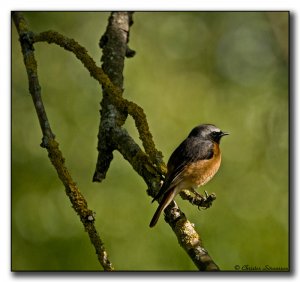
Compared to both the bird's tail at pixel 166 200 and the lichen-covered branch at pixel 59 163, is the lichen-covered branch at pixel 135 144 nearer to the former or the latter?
the bird's tail at pixel 166 200

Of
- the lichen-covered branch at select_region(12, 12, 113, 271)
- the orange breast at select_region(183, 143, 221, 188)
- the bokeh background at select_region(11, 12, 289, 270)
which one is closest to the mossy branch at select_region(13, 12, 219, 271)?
the lichen-covered branch at select_region(12, 12, 113, 271)

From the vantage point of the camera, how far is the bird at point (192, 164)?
349cm

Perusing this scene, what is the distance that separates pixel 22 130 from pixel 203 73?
65.7 inches

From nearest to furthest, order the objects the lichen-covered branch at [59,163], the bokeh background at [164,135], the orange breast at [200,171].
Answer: the lichen-covered branch at [59,163]
the orange breast at [200,171]
the bokeh background at [164,135]

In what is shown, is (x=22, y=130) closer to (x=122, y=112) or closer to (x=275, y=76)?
(x=122, y=112)

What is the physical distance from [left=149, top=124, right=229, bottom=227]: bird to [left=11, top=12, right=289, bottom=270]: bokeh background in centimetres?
61

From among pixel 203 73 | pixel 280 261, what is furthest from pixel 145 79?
pixel 280 261

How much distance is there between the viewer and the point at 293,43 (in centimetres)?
428

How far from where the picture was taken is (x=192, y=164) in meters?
3.86

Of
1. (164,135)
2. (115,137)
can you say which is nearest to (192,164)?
(115,137)

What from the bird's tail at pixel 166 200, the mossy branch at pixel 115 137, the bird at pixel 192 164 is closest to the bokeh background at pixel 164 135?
the mossy branch at pixel 115 137

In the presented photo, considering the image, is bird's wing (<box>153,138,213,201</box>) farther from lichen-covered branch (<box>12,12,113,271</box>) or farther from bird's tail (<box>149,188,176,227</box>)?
lichen-covered branch (<box>12,12,113,271</box>)

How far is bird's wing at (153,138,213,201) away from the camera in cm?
348

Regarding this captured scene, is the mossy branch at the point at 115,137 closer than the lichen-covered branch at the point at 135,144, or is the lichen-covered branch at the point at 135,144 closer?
the lichen-covered branch at the point at 135,144
